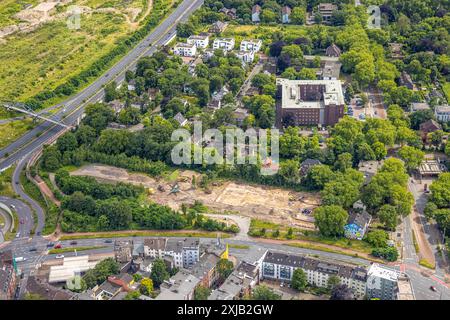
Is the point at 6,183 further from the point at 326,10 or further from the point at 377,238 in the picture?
the point at 326,10

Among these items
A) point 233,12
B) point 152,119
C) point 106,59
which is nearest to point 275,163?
point 152,119

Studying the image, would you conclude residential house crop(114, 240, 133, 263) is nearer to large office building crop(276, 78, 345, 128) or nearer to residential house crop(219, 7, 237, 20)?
large office building crop(276, 78, 345, 128)

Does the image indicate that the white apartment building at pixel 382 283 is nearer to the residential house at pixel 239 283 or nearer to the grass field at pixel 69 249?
the residential house at pixel 239 283

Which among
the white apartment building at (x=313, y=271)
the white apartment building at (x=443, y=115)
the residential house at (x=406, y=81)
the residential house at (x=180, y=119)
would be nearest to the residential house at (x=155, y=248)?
the white apartment building at (x=313, y=271)

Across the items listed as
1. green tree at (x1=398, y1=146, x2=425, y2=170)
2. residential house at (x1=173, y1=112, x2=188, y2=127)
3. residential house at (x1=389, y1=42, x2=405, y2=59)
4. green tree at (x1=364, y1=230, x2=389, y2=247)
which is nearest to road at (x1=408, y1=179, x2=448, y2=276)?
green tree at (x1=398, y1=146, x2=425, y2=170)

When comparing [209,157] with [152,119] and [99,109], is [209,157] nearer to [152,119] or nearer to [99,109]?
[152,119]

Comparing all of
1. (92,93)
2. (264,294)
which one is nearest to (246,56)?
(92,93)
